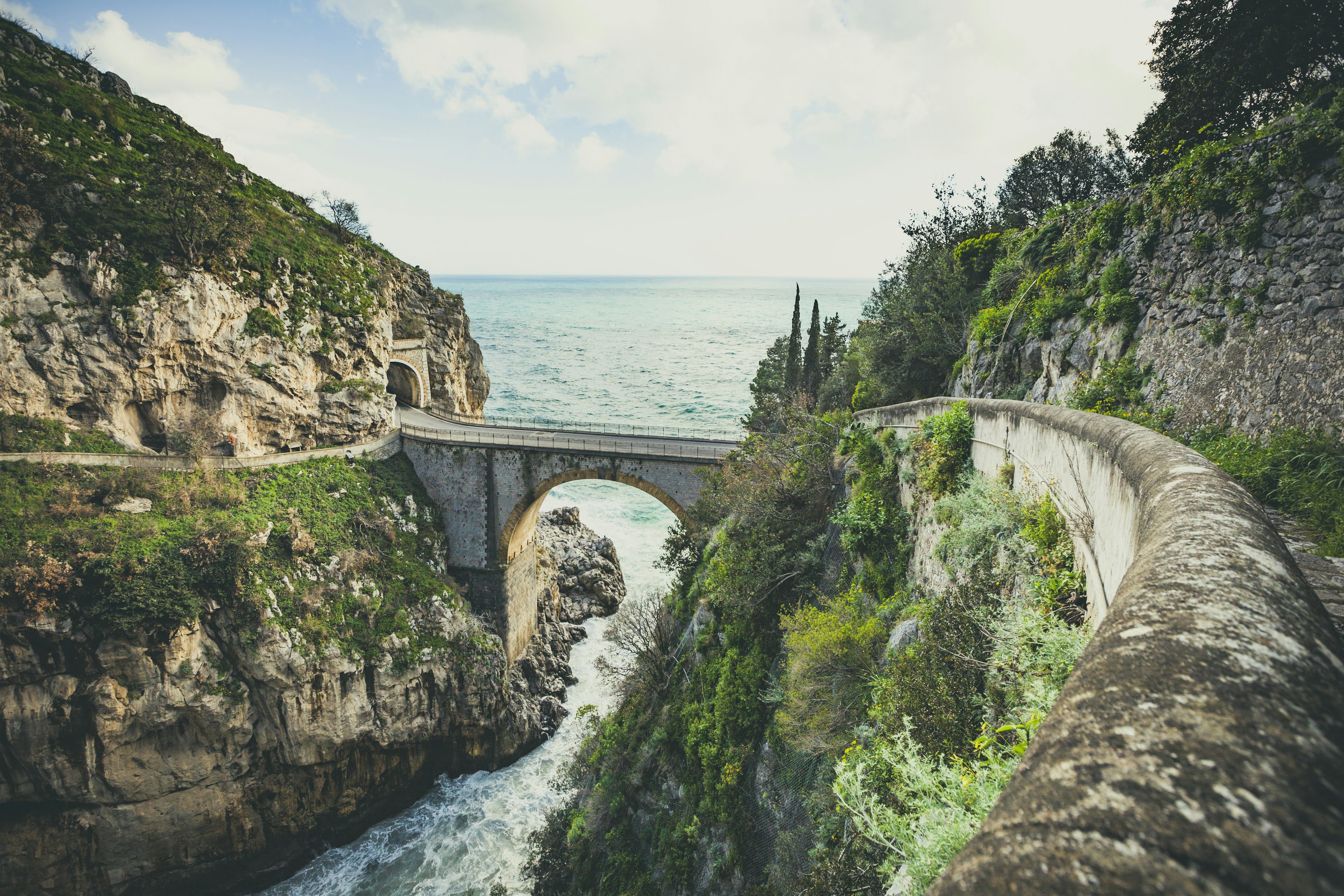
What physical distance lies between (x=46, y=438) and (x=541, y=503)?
17.1m

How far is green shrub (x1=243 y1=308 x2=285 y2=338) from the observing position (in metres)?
23.9

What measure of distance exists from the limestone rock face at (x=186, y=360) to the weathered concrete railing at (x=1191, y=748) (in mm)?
28403

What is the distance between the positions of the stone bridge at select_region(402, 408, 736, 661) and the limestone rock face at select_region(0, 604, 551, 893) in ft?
17.6

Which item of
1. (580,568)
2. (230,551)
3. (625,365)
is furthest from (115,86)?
(625,365)

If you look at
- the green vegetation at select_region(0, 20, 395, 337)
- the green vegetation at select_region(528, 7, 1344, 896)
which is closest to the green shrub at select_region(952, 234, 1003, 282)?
the green vegetation at select_region(528, 7, 1344, 896)

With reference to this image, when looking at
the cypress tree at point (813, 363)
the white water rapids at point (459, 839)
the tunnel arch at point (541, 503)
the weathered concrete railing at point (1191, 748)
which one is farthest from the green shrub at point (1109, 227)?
the cypress tree at point (813, 363)

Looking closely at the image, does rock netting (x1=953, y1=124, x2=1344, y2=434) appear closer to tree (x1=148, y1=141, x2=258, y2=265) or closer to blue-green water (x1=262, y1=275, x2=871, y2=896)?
blue-green water (x1=262, y1=275, x2=871, y2=896)

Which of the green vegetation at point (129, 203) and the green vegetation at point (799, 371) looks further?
the green vegetation at point (799, 371)

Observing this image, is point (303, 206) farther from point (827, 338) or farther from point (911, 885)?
point (911, 885)

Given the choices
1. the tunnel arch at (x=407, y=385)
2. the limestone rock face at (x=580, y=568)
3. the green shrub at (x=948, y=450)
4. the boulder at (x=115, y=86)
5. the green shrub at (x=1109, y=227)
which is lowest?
the limestone rock face at (x=580, y=568)

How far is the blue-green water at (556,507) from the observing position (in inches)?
736

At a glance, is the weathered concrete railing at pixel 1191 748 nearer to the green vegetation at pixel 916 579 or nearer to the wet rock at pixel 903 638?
A: the green vegetation at pixel 916 579

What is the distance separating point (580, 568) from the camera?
3541cm

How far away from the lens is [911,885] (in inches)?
153
